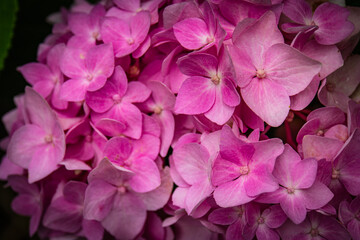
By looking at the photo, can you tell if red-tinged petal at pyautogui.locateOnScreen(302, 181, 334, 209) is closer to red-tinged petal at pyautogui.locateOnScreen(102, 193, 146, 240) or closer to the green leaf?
red-tinged petal at pyautogui.locateOnScreen(102, 193, 146, 240)

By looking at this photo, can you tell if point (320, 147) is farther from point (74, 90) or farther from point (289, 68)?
point (74, 90)

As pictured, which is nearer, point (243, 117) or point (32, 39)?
point (243, 117)

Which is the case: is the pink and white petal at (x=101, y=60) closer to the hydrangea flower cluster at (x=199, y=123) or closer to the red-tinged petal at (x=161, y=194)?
the hydrangea flower cluster at (x=199, y=123)

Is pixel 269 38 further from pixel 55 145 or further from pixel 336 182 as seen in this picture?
pixel 55 145

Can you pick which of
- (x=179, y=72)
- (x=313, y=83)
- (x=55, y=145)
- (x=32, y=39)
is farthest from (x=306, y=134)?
(x=32, y=39)

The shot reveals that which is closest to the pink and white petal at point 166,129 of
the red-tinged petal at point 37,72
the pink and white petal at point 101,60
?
the pink and white petal at point 101,60
